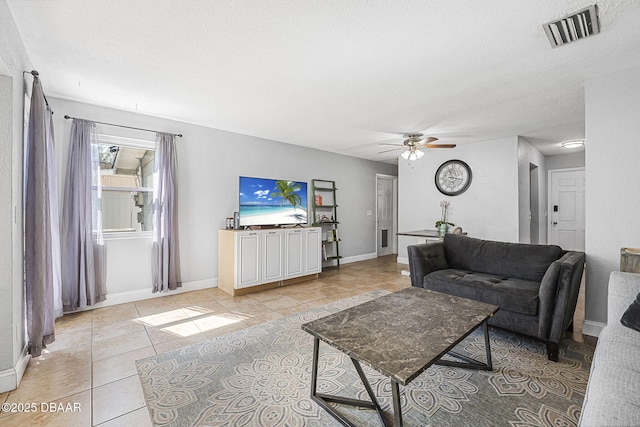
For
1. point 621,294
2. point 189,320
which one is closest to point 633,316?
point 621,294

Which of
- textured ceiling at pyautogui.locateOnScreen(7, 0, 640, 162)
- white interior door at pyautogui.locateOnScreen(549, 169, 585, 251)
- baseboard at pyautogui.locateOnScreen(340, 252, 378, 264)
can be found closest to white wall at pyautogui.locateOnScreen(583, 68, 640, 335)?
textured ceiling at pyautogui.locateOnScreen(7, 0, 640, 162)

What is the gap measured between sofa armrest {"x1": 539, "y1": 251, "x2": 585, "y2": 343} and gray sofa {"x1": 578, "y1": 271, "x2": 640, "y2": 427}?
0.33 metres

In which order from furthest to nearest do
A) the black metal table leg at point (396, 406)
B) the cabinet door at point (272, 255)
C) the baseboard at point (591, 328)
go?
the cabinet door at point (272, 255), the baseboard at point (591, 328), the black metal table leg at point (396, 406)

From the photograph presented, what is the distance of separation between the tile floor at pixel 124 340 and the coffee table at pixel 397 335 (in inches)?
44.8

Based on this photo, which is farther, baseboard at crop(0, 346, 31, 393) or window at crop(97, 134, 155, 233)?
window at crop(97, 134, 155, 233)

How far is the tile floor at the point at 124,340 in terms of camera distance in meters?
1.68

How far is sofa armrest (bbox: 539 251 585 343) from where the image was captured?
214cm

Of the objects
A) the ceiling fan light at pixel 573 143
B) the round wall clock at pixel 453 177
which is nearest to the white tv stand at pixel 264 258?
the round wall clock at pixel 453 177

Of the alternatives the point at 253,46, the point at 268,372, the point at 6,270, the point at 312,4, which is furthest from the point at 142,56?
the point at 268,372

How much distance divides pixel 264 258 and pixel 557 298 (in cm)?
337

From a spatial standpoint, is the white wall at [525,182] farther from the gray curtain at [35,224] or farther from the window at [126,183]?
the gray curtain at [35,224]

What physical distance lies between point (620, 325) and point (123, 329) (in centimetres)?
394

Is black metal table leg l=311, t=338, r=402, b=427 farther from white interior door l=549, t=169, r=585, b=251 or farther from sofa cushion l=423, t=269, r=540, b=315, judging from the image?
white interior door l=549, t=169, r=585, b=251

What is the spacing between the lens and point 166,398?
5.82 feet
